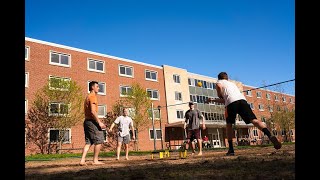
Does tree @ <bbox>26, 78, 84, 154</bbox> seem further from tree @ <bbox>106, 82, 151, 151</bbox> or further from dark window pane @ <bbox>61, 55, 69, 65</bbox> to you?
tree @ <bbox>106, 82, 151, 151</bbox>

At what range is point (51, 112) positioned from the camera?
2919cm

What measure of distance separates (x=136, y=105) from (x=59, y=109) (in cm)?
977

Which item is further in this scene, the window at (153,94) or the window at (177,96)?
the window at (177,96)

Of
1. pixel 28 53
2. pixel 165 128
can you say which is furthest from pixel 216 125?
pixel 28 53

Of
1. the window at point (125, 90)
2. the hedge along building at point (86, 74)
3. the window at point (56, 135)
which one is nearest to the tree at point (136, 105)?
the window at point (125, 90)

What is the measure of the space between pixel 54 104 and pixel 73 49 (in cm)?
802

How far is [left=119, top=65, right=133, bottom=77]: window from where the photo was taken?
39.7 meters

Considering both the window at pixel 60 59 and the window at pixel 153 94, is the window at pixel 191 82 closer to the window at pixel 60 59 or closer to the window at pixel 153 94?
the window at pixel 153 94

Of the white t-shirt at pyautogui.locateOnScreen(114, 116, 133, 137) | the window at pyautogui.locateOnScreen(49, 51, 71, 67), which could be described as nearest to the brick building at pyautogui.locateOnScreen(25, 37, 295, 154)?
the window at pyautogui.locateOnScreen(49, 51, 71, 67)

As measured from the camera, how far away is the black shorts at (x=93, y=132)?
7.02m

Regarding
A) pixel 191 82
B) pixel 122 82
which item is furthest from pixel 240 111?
pixel 191 82

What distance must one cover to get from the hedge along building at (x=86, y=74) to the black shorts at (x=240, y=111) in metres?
25.6

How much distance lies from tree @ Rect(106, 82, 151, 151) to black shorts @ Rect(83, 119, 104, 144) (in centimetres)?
2847

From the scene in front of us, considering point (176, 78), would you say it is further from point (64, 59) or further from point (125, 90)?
point (64, 59)
